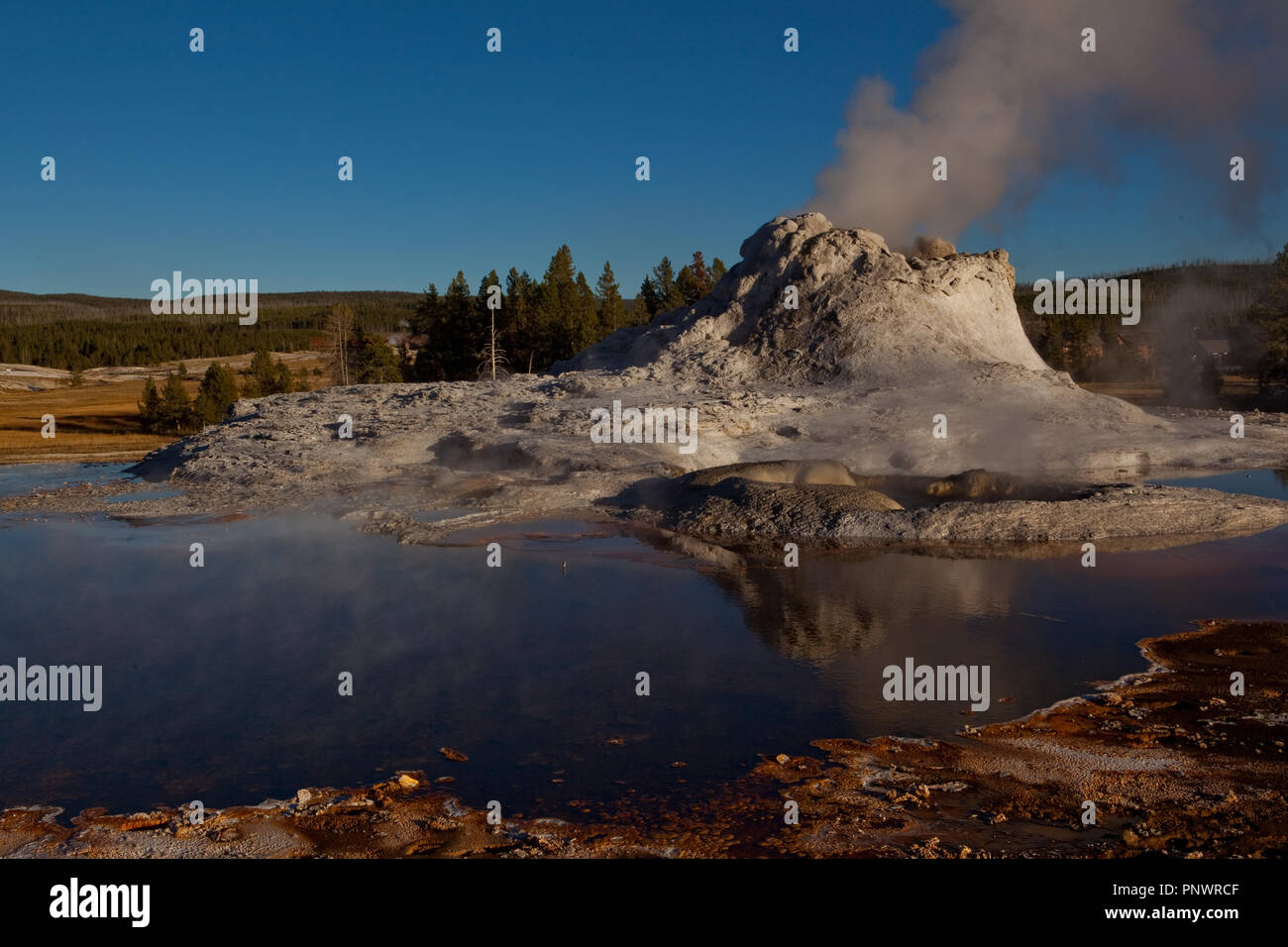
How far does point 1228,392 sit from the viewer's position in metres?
38.7

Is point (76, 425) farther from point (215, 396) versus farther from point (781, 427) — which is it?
point (781, 427)

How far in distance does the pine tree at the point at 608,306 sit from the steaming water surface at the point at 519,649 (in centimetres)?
2889

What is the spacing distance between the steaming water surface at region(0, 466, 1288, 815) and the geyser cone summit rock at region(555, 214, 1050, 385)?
30.2 ft

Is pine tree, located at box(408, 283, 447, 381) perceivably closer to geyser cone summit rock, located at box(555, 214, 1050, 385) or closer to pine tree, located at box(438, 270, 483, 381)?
pine tree, located at box(438, 270, 483, 381)

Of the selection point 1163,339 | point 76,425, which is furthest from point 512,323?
point 1163,339

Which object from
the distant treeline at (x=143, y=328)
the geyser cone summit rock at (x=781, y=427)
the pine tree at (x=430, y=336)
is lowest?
the geyser cone summit rock at (x=781, y=427)

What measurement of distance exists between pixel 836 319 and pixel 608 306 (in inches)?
835

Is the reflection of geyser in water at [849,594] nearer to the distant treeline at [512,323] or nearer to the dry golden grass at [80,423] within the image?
the dry golden grass at [80,423]

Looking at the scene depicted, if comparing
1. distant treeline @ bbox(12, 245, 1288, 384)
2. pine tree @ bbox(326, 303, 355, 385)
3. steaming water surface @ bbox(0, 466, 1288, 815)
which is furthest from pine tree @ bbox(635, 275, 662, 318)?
steaming water surface @ bbox(0, 466, 1288, 815)

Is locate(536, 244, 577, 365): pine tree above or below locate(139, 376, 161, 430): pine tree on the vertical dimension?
above

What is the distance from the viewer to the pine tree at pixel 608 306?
134 ft

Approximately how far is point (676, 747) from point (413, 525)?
24.7 ft

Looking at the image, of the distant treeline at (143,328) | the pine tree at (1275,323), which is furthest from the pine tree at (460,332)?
the pine tree at (1275,323)

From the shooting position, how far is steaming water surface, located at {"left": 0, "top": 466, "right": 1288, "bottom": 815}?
235 inches
